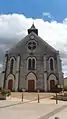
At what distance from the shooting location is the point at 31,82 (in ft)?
114

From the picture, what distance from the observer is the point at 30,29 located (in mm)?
43656

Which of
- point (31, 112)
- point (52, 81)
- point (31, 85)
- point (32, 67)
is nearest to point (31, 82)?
point (31, 85)

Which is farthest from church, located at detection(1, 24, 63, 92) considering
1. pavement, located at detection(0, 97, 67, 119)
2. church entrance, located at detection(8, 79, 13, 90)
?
pavement, located at detection(0, 97, 67, 119)

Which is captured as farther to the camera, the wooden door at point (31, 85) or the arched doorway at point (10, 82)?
the arched doorway at point (10, 82)

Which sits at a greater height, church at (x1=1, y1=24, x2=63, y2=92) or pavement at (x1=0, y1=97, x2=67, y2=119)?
church at (x1=1, y1=24, x2=63, y2=92)

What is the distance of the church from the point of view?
113 ft

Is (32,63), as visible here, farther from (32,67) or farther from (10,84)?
(10,84)

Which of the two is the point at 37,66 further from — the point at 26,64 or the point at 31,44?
the point at 31,44

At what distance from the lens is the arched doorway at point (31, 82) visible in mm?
34350

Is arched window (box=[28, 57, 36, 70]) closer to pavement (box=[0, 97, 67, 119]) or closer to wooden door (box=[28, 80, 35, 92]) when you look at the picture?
wooden door (box=[28, 80, 35, 92])

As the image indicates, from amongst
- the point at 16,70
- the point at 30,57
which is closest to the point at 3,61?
the point at 16,70

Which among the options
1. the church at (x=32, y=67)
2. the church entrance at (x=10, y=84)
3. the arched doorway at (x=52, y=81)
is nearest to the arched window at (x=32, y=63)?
the church at (x=32, y=67)

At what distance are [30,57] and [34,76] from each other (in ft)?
16.7

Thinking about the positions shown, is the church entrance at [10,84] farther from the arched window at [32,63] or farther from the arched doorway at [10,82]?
the arched window at [32,63]
